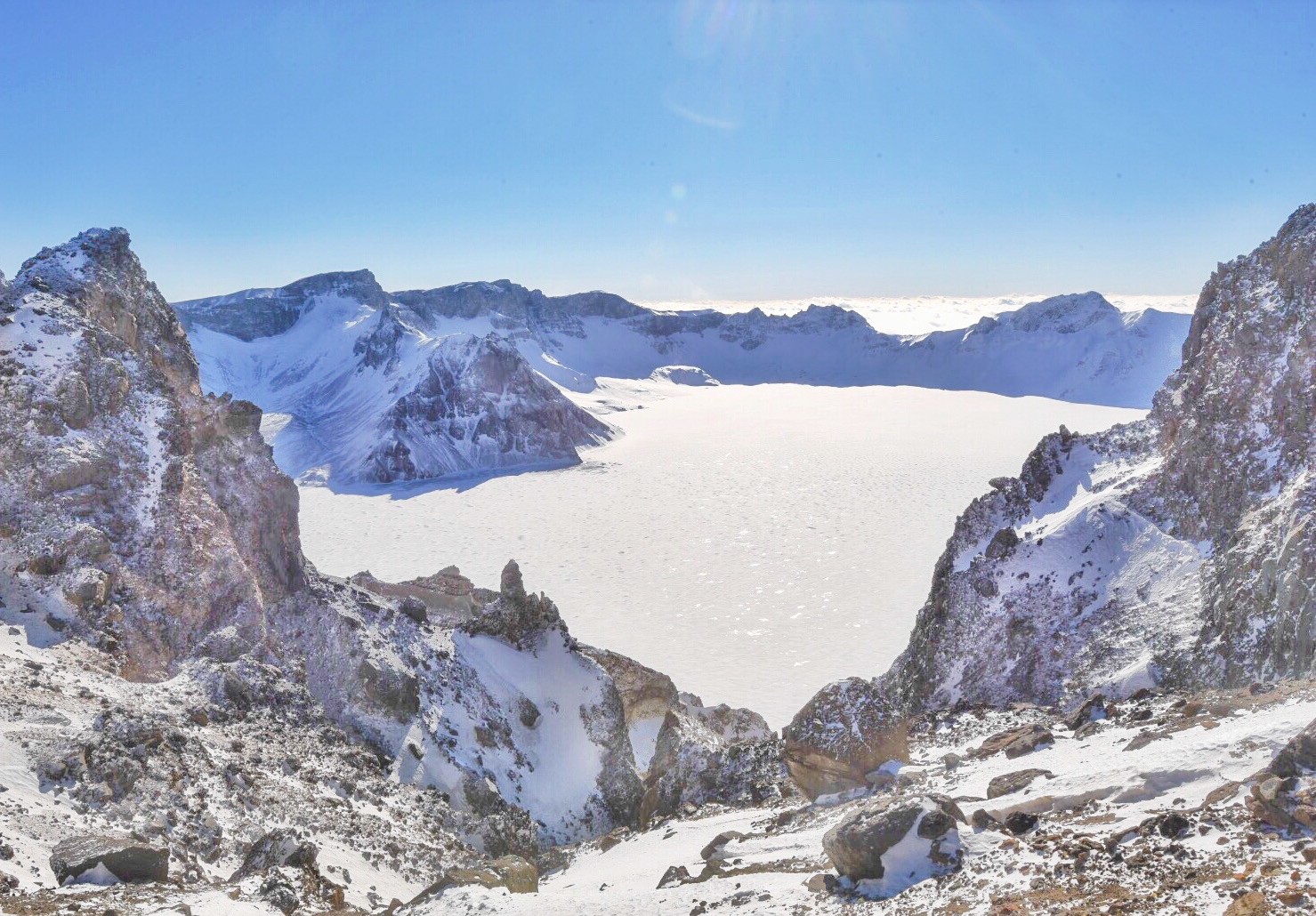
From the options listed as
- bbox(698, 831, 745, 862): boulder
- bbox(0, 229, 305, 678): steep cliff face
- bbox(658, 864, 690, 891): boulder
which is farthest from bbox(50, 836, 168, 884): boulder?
bbox(698, 831, 745, 862): boulder

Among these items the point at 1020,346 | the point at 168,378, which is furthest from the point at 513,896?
the point at 1020,346

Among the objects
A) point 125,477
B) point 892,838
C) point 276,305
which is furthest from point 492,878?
point 276,305

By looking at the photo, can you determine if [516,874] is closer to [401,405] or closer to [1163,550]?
[1163,550]

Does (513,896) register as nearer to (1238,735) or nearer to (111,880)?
(111,880)

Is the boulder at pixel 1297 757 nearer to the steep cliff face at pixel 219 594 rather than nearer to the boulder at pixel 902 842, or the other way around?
the boulder at pixel 902 842

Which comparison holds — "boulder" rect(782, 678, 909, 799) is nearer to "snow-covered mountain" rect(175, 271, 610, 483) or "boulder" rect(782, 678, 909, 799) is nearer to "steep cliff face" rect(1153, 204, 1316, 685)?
"steep cliff face" rect(1153, 204, 1316, 685)

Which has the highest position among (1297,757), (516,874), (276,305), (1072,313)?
(276,305)
